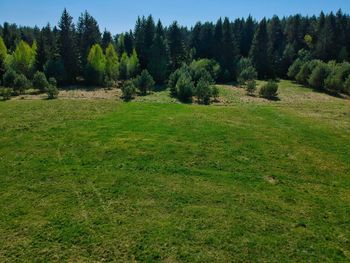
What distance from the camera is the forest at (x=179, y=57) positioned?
185 feet

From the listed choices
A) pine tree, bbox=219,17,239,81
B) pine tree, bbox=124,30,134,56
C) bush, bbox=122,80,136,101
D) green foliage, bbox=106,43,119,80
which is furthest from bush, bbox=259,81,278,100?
pine tree, bbox=124,30,134,56

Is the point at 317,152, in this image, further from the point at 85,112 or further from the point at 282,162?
the point at 85,112

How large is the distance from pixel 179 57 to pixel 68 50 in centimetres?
2424

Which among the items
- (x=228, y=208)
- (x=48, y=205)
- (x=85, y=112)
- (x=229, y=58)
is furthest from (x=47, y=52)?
(x=228, y=208)

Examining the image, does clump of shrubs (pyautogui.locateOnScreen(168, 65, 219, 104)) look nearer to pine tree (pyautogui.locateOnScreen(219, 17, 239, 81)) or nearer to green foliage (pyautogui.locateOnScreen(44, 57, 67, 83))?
green foliage (pyautogui.locateOnScreen(44, 57, 67, 83))

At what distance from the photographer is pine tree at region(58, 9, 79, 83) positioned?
2527 inches

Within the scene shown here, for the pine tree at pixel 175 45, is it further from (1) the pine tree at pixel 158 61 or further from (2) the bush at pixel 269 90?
(2) the bush at pixel 269 90

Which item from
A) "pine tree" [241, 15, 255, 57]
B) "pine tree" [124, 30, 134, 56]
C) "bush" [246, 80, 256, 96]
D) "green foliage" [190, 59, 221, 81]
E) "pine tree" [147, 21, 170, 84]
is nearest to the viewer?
"bush" [246, 80, 256, 96]

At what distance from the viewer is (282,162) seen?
2631cm

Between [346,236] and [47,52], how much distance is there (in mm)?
60486

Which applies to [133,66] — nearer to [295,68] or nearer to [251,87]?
[251,87]

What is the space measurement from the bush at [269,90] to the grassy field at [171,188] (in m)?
18.2

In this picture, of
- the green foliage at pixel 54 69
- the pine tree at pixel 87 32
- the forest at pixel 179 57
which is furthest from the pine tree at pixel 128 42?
the green foliage at pixel 54 69

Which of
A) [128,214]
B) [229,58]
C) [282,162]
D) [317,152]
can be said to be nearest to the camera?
[128,214]
